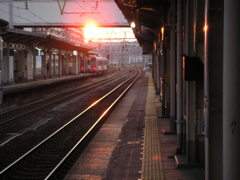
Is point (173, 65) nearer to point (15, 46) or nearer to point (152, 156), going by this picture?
point (152, 156)

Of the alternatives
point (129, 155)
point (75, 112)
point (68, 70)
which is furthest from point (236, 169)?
point (68, 70)

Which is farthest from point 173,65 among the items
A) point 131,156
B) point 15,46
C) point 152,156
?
point 15,46

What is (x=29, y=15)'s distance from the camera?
3953 centimetres

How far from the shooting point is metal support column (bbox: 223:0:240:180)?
3336 mm

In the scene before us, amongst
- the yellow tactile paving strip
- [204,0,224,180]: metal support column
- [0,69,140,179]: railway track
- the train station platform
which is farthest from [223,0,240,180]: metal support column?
[0,69,140,179]: railway track

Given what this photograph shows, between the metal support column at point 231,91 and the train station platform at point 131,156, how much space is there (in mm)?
2982

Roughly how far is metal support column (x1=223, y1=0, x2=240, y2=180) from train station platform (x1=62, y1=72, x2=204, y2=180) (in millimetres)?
2982

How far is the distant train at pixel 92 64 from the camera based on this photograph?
5881 cm

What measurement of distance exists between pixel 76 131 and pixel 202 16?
23.1ft

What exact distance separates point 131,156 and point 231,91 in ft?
17.8

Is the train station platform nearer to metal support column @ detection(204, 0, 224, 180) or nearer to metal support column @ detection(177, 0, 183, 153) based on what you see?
metal support column @ detection(177, 0, 183, 153)

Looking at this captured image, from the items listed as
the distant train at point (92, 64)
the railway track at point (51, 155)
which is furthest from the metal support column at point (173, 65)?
the distant train at point (92, 64)

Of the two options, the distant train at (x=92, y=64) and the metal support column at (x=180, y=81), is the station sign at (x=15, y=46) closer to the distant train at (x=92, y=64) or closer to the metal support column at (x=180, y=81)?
the distant train at (x=92, y=64)

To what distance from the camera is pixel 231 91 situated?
3.40 metres
